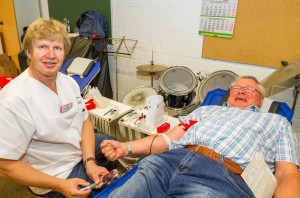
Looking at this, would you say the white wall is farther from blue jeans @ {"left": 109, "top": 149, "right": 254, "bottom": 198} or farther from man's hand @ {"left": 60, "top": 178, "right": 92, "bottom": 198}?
man's hand @ {"left": 60, "top": 178, "right": 92, "bottom": 198}

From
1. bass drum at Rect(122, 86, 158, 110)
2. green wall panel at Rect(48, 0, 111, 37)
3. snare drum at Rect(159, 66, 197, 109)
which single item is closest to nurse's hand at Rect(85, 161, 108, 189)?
bass drum at Rect(122, 86, 158, 110)

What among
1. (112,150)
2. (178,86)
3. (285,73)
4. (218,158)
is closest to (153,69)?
(178,86)

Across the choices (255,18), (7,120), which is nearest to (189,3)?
(255,18)

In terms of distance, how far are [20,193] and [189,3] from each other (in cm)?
253

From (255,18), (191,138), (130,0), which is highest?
(130,0)

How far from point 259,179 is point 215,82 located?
4.68 ft

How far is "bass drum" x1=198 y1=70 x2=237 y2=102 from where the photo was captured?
7.77ft

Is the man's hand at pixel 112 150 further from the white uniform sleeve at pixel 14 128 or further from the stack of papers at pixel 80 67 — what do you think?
the stack of papers at pixel 80 67

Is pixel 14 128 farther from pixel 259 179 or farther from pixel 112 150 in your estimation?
pixel 259 179

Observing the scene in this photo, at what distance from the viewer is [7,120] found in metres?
1.04

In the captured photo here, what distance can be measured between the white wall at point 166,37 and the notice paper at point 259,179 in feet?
4.71

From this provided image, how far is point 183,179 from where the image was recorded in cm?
118

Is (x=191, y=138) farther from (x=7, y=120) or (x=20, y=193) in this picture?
(x=20, y=193)

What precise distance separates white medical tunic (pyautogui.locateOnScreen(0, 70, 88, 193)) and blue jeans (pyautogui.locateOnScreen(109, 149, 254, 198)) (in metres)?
0.40
